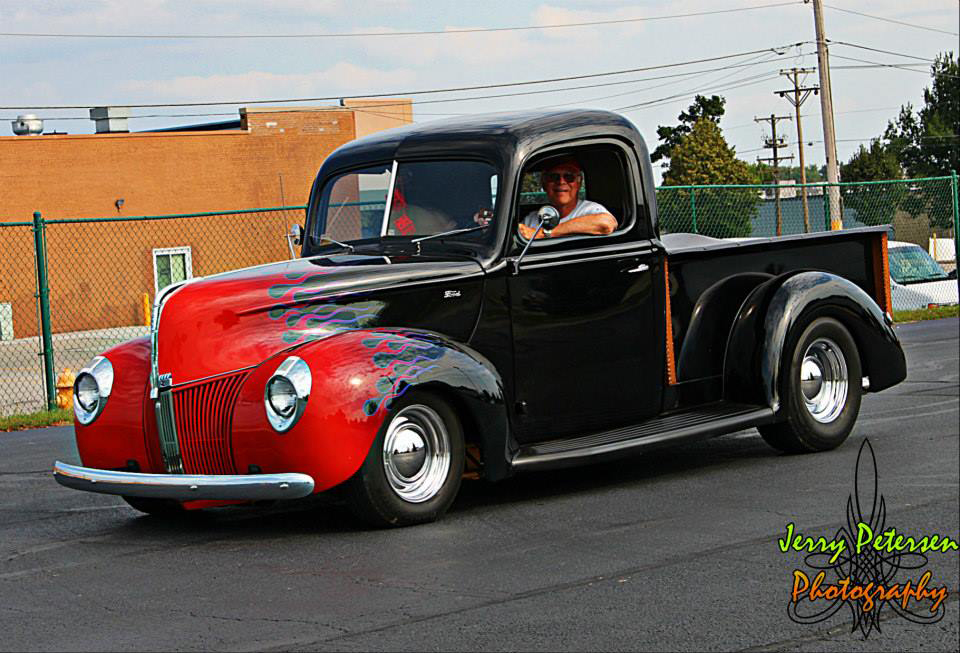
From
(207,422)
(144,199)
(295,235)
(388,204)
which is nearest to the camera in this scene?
(207,422)

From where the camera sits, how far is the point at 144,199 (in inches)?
1377

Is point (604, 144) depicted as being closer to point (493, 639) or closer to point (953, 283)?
point (493, 639)

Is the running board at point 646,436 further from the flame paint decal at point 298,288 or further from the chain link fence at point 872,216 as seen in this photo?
the chain link fence at point 872,216

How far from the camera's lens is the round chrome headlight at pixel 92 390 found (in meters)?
6.18

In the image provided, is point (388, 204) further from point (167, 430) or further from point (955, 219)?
point (955, 219)

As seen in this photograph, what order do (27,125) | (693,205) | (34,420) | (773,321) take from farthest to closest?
(27,125)
(693,205)
(34,420)
(773,321)

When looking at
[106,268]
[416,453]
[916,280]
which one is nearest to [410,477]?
[416,453]

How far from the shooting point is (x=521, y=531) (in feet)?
18.8

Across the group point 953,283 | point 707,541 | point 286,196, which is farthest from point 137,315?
point 707,541

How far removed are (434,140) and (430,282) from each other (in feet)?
3.58

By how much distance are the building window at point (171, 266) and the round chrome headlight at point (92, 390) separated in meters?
23.4

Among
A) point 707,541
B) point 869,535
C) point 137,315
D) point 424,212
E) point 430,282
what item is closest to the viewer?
point 869,535

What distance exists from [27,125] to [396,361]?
101 feet

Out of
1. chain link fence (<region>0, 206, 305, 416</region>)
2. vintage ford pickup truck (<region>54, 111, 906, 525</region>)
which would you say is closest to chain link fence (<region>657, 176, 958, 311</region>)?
chain link fence (<region>0, 206, 305, 416</region>)
